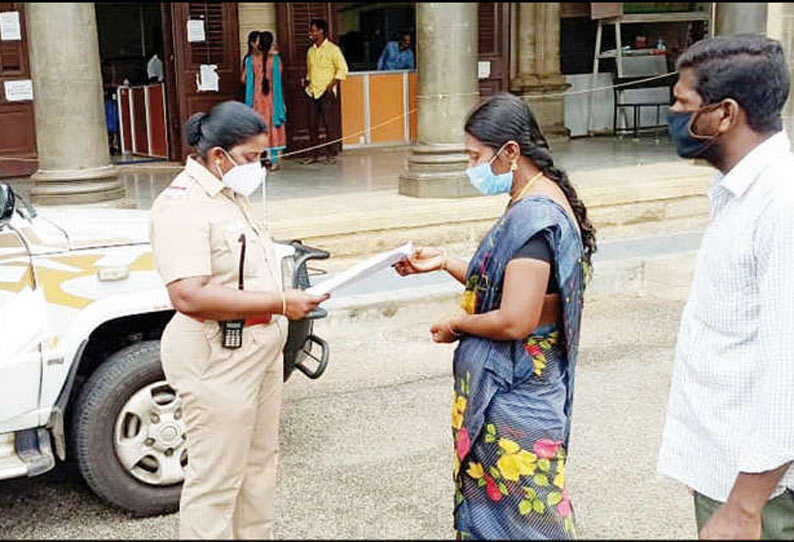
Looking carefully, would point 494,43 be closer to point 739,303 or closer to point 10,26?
point 10,26

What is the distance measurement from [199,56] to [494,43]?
4.63 metres

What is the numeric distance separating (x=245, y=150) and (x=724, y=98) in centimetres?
168

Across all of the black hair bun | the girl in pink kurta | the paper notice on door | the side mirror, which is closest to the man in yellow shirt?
the girl in pink kurta

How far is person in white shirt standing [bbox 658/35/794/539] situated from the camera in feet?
7.80

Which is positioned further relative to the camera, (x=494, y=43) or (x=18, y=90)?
(x=494, y=43)

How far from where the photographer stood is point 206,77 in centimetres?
1327

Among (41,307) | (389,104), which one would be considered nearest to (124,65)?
(389,104)

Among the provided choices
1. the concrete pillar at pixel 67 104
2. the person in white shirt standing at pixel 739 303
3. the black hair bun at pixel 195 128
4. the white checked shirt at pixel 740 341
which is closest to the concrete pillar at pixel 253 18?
the concrete pillar at pixel 67 104

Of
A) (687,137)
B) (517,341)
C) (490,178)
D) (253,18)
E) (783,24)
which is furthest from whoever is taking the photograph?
(253,18)

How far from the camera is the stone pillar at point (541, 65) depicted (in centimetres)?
1563

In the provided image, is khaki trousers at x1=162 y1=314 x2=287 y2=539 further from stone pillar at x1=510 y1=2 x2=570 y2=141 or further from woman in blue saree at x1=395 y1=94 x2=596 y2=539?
stone pillar at x1=510 y1=2 x2=570 y2=141

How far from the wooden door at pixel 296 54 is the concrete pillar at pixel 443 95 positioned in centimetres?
Answer: 393

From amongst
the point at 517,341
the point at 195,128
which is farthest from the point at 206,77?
the point at 517,341

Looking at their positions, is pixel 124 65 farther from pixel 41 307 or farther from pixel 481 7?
pixel 41 307
